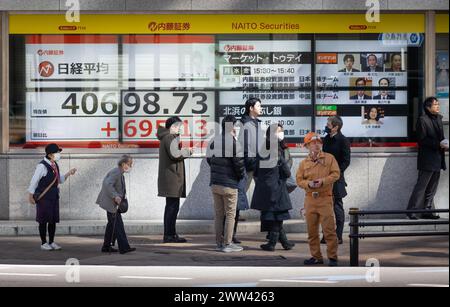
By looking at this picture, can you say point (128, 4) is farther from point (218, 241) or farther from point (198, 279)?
point (198, 279)

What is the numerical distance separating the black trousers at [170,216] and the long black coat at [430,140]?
430cm

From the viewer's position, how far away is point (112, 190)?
13836mm

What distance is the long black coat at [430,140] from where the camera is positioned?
16484mm

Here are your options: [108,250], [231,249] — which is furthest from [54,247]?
[231,249]

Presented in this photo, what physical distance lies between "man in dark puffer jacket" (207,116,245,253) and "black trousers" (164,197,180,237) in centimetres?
110

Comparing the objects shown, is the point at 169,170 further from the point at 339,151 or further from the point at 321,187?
the point at 321,187

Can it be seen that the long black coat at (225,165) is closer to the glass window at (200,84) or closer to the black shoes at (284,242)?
the black shoes at (284,242)

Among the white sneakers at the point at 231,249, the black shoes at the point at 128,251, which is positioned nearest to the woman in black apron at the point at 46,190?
the black shoes at the point at 128,251

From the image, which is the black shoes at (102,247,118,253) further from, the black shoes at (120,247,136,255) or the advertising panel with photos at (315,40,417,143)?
the advertising panel with photos at (315,40,417,143)

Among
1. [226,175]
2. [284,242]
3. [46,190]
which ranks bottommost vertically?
[284,242]

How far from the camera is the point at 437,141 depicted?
1647cm

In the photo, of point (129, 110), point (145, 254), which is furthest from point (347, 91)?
point (145, 254)

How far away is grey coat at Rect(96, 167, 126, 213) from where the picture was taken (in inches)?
545

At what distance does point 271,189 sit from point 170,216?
194cm
